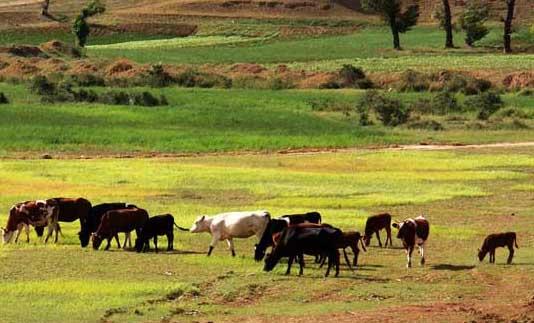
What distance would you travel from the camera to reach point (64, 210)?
107 ft

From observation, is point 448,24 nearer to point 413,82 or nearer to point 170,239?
point 413,82

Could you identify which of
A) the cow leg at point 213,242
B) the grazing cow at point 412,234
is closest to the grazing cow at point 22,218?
the cow leg at point 213,242

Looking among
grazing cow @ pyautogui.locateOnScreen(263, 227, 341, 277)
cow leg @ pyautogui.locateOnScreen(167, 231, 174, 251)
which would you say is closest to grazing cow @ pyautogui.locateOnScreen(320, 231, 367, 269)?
grazing cow @ pyautogui.locateOnScreen(263, 227, 341, 277)

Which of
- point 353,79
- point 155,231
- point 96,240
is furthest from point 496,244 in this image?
point 353,79

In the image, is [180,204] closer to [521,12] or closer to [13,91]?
[13,91]

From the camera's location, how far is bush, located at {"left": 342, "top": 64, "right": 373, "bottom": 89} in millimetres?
88062

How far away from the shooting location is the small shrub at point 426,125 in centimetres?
6506

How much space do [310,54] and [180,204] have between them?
250 feet

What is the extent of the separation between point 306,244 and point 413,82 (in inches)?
2429

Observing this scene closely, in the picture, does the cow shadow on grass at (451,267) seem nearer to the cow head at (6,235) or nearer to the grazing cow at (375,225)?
the grazing cow at (375,225)

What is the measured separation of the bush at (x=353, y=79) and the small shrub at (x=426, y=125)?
21.6 m

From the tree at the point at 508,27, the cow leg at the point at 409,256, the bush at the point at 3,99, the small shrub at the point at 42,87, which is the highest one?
the tree at the point at 508,27

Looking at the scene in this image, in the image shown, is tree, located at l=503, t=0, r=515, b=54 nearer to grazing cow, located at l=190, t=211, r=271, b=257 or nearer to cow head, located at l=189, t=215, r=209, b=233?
cow head, located at l=189, t=215, r=209, b=233

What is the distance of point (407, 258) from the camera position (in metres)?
28.9
